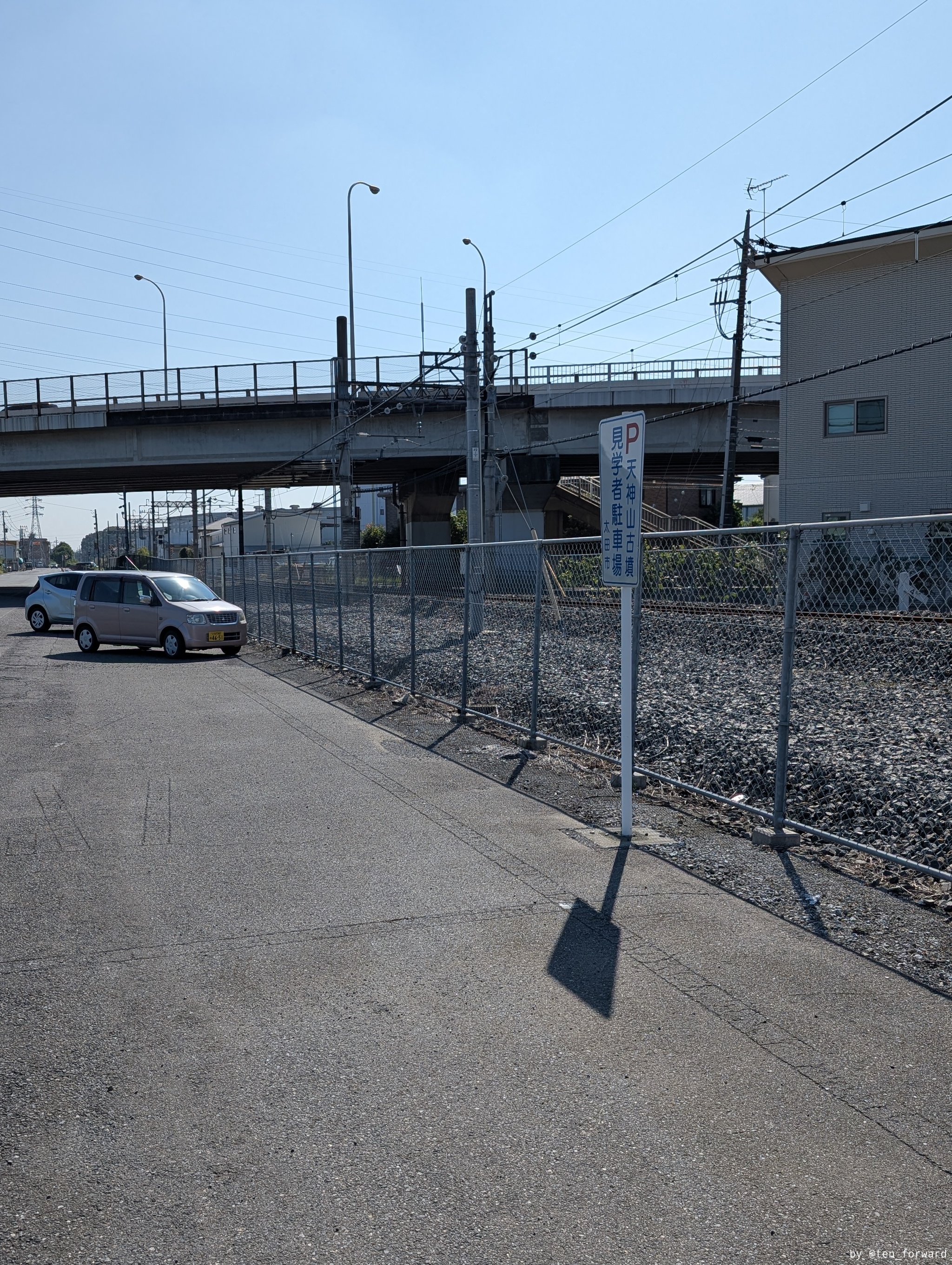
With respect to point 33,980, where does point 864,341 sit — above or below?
above

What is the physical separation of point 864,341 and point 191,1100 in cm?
→ 2852

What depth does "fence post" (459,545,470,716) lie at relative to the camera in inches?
440

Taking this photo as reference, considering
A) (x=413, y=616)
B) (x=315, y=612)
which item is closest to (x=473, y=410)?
(x=315, y=612)

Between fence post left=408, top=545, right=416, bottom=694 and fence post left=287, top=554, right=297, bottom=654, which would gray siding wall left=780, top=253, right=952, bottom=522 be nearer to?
fence post left=287, top=554, right=297, bottom=654

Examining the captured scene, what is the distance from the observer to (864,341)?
1103 inches

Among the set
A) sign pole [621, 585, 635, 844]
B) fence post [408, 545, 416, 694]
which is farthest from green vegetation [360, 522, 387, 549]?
sign pole [621, 585, 635, 844]

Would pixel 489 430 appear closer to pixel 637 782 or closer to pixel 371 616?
pixel 371 616

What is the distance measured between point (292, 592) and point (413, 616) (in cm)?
714

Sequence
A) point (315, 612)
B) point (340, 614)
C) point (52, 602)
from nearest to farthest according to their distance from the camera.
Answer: point (340, 614) < point (315, 612) < point (52, 602)

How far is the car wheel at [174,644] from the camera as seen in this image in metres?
19.9

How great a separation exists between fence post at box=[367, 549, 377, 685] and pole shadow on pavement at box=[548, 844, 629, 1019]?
29.0 feet

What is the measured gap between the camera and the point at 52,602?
26.4 m

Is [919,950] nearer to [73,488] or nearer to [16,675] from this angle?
[16,675]

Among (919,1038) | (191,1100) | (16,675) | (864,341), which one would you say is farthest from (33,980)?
(864,341)
